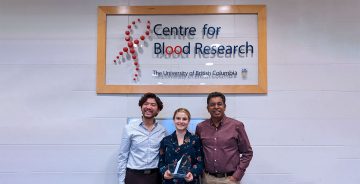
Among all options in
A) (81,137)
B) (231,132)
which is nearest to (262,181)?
(231,132)

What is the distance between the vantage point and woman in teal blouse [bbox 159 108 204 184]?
198cm

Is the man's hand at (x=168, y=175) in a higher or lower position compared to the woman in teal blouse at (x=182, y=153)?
lower

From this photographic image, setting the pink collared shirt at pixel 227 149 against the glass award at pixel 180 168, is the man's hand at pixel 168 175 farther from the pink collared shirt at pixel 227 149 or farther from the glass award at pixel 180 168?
the pink collared shirt at pixel 227 149

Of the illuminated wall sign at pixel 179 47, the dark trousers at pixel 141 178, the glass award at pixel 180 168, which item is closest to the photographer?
the glass award at pixel 180 168

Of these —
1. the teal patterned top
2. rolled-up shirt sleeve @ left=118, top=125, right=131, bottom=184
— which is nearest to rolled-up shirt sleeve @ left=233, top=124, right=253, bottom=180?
the teal patterned top

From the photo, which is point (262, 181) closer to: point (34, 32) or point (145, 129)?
point (145, 129)

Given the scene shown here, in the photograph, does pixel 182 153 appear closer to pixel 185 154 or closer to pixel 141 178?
pixel 185 154

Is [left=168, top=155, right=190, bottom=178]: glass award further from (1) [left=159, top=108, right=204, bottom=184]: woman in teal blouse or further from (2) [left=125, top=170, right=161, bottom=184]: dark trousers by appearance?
(2) [left=125, top=170, right=161, bottom=184]: dark trousers

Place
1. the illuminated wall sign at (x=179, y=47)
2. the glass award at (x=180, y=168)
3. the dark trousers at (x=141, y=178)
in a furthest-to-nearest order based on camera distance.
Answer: the illuminated wall sign at (x=179, y=47), the dark trousers at (x=141, y=178), the glass award at (x=180, y=168)

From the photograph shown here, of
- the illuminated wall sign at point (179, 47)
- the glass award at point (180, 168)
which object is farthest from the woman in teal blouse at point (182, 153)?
the illuminated wall sign at point (179, 47)

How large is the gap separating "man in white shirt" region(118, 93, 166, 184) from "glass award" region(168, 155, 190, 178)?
198 millimetres

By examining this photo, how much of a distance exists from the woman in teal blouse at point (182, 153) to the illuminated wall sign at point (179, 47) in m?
0.60

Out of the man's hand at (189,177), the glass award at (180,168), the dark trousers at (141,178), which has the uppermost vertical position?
the glass award at (180,168)

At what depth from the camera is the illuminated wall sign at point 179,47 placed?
102 inches
